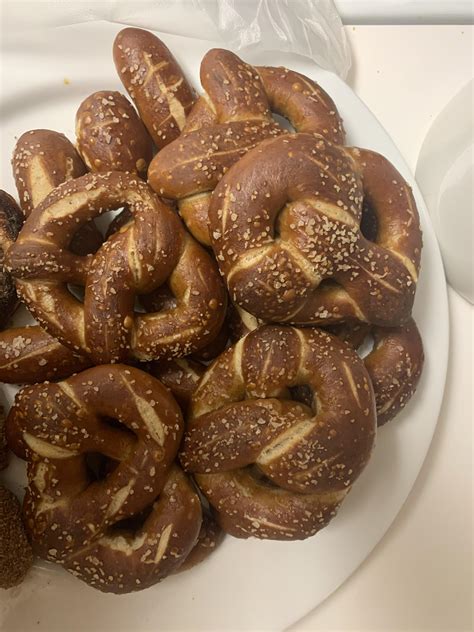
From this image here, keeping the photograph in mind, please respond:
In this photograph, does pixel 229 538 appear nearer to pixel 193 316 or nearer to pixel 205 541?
pixel 205 541

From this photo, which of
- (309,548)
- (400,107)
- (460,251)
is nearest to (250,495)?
(309,548)

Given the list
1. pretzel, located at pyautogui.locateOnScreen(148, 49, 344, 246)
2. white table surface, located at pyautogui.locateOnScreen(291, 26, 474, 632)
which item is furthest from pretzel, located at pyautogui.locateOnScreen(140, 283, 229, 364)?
white table surface, located at pyautogui.locateOnScreen(291, 26, 474, 632)

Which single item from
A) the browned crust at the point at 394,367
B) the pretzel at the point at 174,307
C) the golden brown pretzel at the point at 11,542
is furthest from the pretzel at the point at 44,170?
the browned crust at the point at 394,367

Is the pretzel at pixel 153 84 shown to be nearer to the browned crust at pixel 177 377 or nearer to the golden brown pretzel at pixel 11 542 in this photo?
the browned crust at pixel 177 377

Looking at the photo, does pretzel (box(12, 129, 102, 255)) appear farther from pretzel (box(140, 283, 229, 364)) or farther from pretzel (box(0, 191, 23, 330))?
pretzel (box(140, 283, 229, 364))

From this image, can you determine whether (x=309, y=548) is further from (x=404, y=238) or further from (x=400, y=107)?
(x=400, y=107)

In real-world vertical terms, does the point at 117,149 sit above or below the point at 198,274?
above

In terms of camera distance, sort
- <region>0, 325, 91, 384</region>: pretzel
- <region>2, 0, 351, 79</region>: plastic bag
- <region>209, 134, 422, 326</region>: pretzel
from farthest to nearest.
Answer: <region>2, 0, 351, 79</region>: plastic bag, <region>0, 325, 91, 384</region>: pretzel, <region>209, 134, 422, 326</region>: pretzel

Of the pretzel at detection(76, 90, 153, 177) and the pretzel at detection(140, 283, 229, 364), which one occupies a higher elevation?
the pretzel at detection(76, 90, 153, 177)
